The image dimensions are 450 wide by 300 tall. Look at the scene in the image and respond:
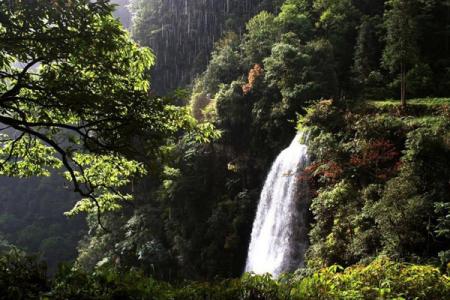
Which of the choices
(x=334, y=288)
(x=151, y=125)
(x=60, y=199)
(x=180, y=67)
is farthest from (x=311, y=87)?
(x=60, y=199)

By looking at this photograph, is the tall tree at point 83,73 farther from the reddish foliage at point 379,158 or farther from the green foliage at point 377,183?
the reddish foliage at point 379,158

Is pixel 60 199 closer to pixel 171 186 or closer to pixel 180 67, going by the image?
pixel 180 67

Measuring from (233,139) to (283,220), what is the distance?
7749 mm

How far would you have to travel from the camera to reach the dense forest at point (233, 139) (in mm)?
4285

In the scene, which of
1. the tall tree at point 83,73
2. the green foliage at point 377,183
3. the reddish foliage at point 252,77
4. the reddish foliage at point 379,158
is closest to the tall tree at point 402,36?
the green foliage at point 377,183

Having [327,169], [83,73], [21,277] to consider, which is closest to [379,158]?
[327,169]

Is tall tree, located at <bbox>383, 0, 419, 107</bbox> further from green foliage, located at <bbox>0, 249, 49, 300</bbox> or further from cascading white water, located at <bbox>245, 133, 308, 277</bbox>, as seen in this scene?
green foliage, located at <bbox>0, 249, 49, 300</bbox>

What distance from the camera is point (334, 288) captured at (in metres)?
4.02

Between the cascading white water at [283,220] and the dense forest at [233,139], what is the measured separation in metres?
0.27

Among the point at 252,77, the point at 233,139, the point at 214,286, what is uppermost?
the point at 252,77

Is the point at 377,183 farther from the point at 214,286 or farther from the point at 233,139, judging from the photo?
the point at 233,139

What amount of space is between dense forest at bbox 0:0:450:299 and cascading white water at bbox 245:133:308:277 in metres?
0.27

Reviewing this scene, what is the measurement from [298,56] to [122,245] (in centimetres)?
1401

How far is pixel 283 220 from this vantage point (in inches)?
536
